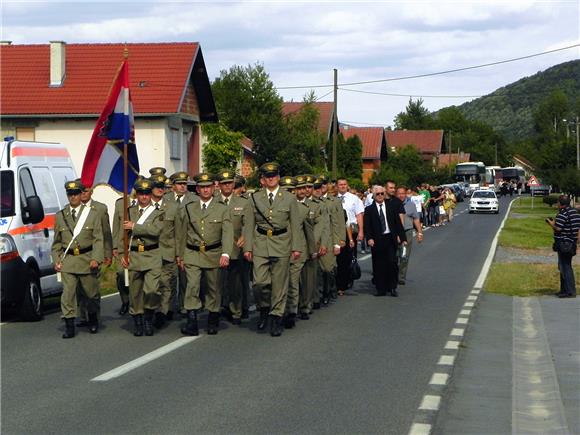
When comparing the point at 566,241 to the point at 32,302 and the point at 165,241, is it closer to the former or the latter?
the point at 165,241

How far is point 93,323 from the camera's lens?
512 inches

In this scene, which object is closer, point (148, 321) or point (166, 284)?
point (148, 321)

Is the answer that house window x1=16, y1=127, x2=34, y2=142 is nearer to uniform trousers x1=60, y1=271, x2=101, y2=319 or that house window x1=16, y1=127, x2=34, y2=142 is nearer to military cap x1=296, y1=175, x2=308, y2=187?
military cap x1=296, y1=175, x2=308, y2=187

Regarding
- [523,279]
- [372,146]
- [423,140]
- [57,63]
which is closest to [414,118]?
[423,140]

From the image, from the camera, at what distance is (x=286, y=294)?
1278 centimetres

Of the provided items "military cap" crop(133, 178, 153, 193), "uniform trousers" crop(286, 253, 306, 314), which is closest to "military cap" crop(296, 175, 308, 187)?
"uniform trousers" crop(286, 253, 306, 314)

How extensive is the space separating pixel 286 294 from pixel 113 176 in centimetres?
353

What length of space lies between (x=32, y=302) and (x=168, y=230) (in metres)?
2.41

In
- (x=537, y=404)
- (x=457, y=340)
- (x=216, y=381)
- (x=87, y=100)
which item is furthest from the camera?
(x=87, y=100)

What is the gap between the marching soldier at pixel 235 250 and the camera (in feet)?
43.4

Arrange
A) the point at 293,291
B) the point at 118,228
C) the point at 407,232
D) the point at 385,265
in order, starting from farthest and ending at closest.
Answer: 1. the point at 407,232
2. the point at 385,265
3. the point at 118,228
4. the point at 293,291

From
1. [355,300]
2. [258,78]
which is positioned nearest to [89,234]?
[355,300]

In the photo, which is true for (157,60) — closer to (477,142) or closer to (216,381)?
(216,381)

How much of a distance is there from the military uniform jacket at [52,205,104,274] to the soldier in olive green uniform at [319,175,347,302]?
4272 mm
